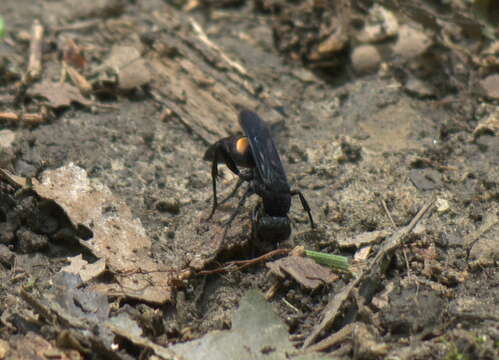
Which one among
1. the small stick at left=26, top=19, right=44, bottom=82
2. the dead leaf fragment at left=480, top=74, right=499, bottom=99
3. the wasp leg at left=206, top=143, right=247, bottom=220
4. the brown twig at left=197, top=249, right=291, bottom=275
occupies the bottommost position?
the brown twig at left=197, top=249, right=291, bottom=275

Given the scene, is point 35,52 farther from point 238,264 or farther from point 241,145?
point 238,264

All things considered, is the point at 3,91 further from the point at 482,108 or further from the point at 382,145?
the point at 482,108

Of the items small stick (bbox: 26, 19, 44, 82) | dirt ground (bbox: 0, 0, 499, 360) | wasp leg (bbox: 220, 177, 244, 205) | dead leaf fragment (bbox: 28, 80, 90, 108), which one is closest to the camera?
dirt ground (bbox: 0, 0, 499, 360)

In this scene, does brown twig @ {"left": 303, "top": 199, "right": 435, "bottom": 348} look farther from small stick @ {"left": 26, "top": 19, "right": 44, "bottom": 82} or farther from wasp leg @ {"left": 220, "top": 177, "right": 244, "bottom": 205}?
small stick @ {"left": 26, "top": 19, "right": 44, "bottom": 82}

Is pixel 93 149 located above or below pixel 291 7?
below

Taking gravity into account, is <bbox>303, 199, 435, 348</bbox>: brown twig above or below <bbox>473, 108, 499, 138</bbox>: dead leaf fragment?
below

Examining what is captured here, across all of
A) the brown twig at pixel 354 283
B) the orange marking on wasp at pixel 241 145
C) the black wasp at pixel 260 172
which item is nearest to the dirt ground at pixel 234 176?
the brown twig at pixel 354 283

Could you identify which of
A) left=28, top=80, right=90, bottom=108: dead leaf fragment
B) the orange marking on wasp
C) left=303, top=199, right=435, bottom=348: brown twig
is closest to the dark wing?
the orange marking on wasp

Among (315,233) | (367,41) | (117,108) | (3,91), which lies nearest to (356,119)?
(367,41)
